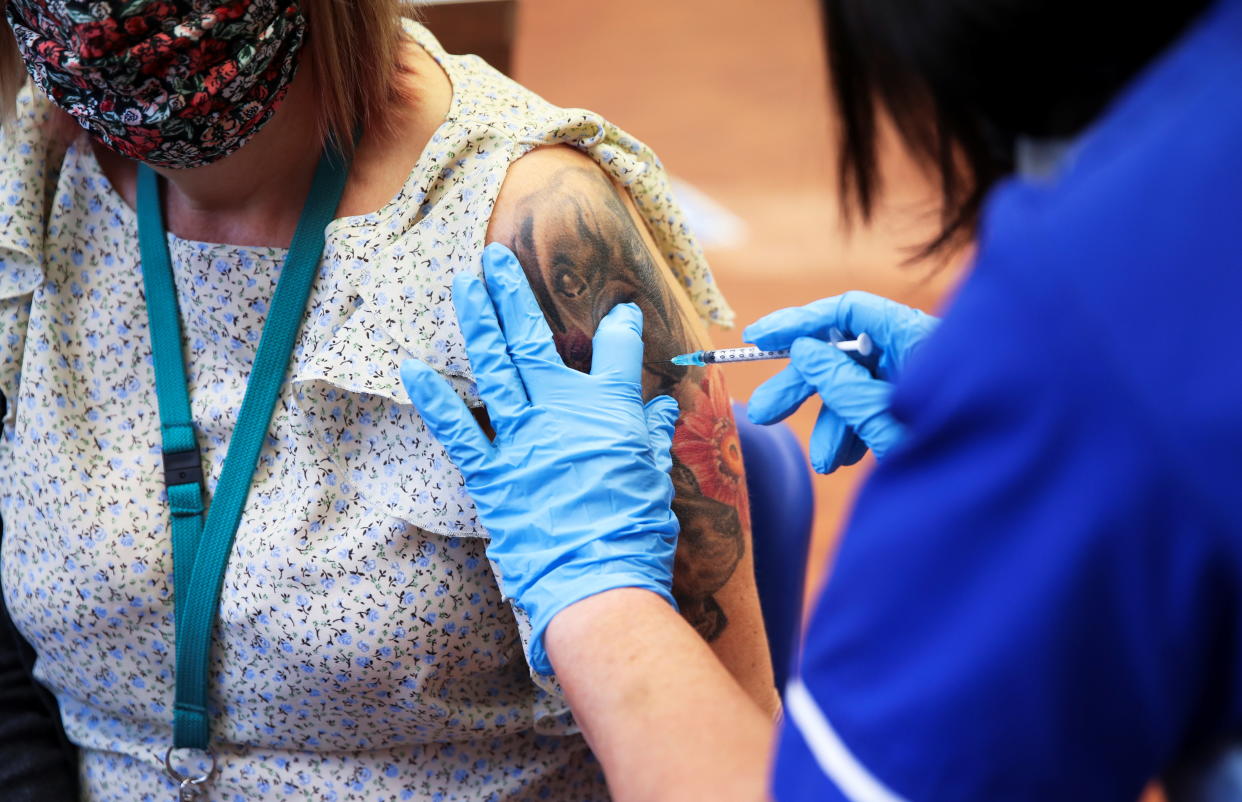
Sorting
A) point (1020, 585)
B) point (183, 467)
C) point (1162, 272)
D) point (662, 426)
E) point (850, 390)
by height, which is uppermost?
point (1162, 272)

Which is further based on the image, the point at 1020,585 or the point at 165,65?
the point at 165,65

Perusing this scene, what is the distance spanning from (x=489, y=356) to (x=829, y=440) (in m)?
0.36

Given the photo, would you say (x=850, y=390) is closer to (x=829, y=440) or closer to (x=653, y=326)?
(x=829, y=440)

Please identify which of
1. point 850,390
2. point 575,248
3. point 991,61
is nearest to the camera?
point 991,61

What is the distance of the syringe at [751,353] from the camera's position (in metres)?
1.12

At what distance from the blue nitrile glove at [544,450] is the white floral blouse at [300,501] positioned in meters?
0.06

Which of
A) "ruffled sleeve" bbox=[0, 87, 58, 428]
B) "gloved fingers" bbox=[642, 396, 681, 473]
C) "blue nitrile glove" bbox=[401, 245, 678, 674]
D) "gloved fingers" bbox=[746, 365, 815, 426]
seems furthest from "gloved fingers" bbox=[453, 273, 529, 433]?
"ruffled sleeve" bbox=[0, 87, 58, 428]

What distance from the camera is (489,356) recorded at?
3.68 feet

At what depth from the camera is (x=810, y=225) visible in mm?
4027

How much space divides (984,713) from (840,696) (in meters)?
0.09

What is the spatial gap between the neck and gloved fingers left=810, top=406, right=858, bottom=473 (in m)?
0.65

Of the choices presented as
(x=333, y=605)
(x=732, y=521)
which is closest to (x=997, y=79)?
(x=732, y=521)

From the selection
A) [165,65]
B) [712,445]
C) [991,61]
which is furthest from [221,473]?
[991,61]

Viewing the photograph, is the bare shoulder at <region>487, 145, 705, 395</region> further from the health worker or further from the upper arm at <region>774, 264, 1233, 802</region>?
the upper arm at <region>774, 264, 1233, 802</region>
